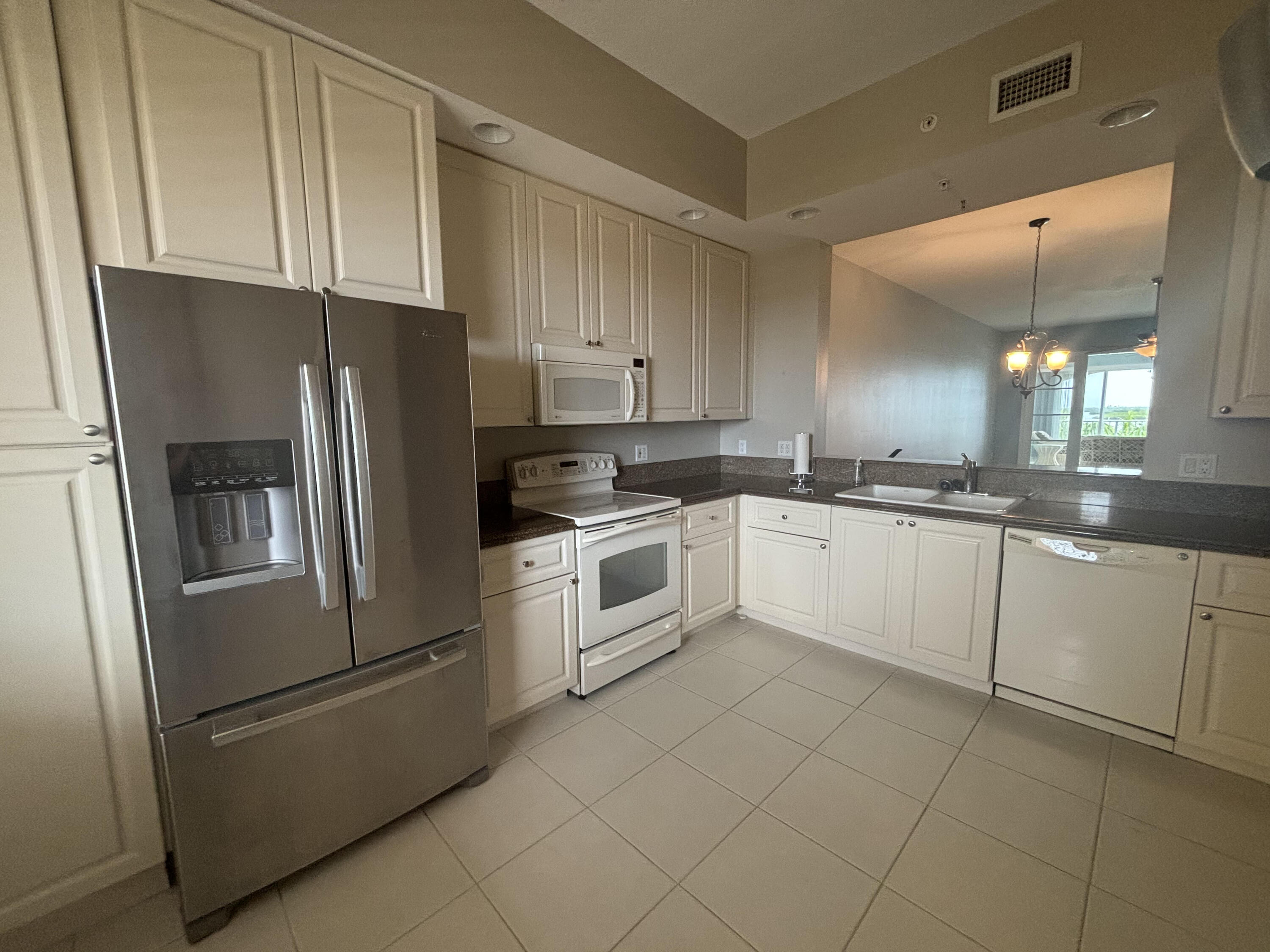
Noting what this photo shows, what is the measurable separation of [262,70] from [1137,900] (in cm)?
327

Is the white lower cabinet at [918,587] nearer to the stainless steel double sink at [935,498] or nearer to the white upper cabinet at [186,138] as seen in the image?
the stainless steel double sink at [935,498]

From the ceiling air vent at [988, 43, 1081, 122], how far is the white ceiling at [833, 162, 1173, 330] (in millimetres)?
1136

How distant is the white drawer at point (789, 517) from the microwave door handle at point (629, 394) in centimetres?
Answer: 93

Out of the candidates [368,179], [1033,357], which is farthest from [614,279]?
[1033,357]

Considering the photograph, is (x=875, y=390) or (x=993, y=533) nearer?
(x=993, y=533)

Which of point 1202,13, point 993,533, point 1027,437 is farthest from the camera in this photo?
point 1027,437

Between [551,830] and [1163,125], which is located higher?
[1163,125]

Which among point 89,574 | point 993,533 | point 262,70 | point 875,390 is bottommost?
point 993,533

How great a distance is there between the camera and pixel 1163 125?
191 cm

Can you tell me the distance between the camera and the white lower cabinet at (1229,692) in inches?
68.6

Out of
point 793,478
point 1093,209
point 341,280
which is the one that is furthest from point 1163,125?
point 341,280

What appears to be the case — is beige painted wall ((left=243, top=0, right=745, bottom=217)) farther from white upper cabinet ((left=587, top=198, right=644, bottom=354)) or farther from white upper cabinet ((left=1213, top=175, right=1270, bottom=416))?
white upper cabinet ((left=1213, top=175, right=1270, bottom=416))

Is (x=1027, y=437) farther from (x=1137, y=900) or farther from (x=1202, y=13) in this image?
(x=1137, y=900)

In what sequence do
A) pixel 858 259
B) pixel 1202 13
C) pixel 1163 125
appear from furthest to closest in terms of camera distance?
1. pixel 858 259
2. pixel 1163 125
3. pixel 1202 13
